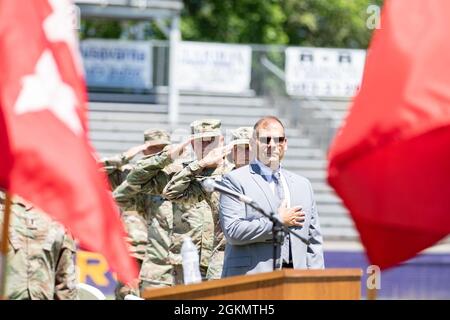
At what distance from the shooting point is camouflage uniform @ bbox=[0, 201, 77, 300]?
404 inches

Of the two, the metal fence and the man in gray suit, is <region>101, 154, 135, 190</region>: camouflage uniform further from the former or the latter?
the metal fence

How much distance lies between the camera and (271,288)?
803 centimetres

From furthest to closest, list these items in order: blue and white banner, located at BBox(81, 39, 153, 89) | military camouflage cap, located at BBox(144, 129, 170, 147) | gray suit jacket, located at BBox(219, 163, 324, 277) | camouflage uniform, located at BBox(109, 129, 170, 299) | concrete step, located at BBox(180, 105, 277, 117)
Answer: concrete step, located at BBox(180, 105, 277, 117)
blue and white banner, located at BBox(81, 39, 153, 89)
camouflage uniform, located at BBox(109, 129, 170, 299)
military camouflage cap, located at BBox(144, 129, 170, 147)
gray suit jacket, located at BBox(219, 163, 324, 277)

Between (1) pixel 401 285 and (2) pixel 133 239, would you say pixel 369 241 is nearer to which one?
(2) pixel 133 239

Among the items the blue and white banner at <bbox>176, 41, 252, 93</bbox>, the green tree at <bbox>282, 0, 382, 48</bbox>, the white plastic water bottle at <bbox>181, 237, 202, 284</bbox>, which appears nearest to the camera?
the white plastic water bottle at <bbox>181, 237, 202, 284</bbox>

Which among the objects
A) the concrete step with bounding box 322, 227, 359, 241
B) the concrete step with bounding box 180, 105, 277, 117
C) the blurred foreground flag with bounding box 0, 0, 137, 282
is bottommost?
the concrete step with bounding box 322, 227, 359, 241

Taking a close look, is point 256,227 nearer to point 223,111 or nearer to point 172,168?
point 172,168

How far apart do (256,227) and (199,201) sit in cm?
260

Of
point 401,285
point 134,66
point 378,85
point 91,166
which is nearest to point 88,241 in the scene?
point 91,166

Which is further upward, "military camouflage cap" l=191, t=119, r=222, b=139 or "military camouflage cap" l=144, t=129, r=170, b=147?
"military camouflage cap" l=191, t=119, r=222, b=139

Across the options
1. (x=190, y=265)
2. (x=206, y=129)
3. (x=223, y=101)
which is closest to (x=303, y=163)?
(x=223, y=101)

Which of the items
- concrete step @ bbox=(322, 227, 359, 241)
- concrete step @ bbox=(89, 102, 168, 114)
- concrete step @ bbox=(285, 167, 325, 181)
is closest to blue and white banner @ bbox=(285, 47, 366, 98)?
concrete step @ bbox=(285, 167, 325, 181)

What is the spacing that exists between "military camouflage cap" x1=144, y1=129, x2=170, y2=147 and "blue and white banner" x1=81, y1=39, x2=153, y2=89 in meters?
15.6

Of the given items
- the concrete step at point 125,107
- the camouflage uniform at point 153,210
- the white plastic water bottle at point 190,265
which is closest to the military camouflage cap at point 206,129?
Result: the camouflage uniform at point 153,210
